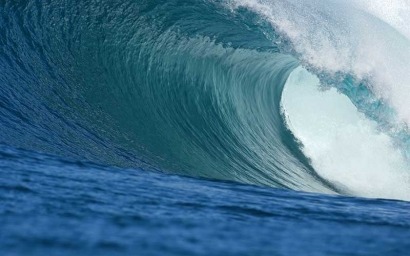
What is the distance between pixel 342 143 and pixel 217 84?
2.81 m

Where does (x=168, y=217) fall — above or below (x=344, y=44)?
below

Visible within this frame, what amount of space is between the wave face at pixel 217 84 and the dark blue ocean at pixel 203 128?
3 centimetres

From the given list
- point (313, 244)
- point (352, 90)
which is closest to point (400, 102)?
point (352, 90)

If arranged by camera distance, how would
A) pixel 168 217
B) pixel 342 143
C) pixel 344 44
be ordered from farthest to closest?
pixel 342 143
pixel 344 44
pixel 168 217

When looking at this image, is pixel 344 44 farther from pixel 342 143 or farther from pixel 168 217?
pixel 168 217

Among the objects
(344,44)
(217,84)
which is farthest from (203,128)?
(344,44)

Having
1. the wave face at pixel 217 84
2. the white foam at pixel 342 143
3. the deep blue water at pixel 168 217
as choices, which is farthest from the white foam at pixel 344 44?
the deep blue water at pixel 168 217

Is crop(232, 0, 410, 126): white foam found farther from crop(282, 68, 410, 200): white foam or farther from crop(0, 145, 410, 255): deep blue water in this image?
crop(0, 145, 410, 255): deep blue water

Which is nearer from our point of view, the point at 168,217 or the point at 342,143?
the point at 168,217

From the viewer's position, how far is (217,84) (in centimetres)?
1155

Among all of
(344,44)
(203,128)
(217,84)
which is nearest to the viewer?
(203,128)

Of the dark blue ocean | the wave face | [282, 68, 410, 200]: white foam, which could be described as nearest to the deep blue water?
the dark blue ocean

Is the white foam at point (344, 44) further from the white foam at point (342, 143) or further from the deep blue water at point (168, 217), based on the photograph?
the deep blue water at point (168, 217)

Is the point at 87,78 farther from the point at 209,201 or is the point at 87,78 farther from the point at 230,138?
the point at 209,201
